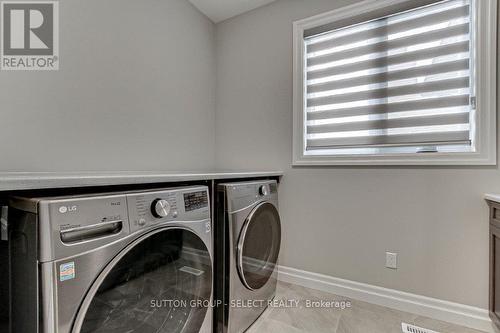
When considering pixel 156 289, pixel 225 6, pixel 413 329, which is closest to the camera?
pixel 156 289

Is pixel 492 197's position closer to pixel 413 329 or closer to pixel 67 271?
pixel 413 329

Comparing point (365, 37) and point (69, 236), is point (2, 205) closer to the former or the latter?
point (69, 236)

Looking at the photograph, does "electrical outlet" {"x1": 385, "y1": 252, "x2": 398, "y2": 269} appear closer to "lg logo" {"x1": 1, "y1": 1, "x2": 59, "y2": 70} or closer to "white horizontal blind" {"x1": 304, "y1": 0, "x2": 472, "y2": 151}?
"white horizontal blind" {"x1": 304, "y1": 0, "x2": 472, "y2": 151}

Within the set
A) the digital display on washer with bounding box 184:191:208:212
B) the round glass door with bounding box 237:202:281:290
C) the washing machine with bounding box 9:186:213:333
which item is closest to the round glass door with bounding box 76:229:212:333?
the washing machine with bounding box 9:186:213:333

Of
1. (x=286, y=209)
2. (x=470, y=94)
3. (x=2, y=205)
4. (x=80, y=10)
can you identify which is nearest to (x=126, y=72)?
(x=80, y=10)

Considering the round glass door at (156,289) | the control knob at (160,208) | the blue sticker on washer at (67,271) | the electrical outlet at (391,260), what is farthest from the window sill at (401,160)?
the blue sticker on washer at (67,271)

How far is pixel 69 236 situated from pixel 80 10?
142cm

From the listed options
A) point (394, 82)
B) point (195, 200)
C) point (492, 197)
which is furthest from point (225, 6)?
point (492, 197)

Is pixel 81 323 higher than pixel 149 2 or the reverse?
the reverse

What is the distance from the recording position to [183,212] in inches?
37.8

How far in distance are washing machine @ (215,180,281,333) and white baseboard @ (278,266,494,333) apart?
1.52 feet

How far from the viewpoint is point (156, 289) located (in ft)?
2.95

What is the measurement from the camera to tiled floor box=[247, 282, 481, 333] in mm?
1396

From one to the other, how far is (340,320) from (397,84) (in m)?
1.66
